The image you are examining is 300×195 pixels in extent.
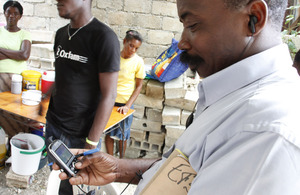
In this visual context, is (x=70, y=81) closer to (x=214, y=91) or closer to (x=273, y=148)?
(x=214, y=91)

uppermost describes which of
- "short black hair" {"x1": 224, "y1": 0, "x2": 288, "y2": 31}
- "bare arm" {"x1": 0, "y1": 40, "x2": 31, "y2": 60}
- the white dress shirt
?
"short black hair" {"x1": 224, "y1": 0, "x2": 288, "y2": 31}

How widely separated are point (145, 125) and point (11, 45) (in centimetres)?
231

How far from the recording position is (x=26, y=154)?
2637 mm

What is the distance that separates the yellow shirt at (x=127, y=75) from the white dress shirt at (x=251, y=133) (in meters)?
2.54

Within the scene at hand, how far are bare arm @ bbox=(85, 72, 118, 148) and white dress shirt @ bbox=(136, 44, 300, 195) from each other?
3.72ft

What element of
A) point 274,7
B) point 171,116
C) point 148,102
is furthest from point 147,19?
point 274,7

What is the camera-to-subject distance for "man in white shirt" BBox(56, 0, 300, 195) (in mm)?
490

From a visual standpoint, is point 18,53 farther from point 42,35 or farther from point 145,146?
point 145,146

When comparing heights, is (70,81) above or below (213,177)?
below

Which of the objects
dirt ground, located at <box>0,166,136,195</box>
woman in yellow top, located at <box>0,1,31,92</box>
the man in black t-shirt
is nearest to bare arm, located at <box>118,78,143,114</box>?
dirt ground, located at <box>0,166,136,195</box>

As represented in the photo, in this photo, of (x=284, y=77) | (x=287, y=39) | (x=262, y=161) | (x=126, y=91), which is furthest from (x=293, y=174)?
(x=287, y=39)

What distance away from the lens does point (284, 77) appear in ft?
2.21

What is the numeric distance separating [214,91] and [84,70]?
4.12 ft

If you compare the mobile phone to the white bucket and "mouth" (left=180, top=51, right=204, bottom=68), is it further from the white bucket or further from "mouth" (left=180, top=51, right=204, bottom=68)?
the white bucket
